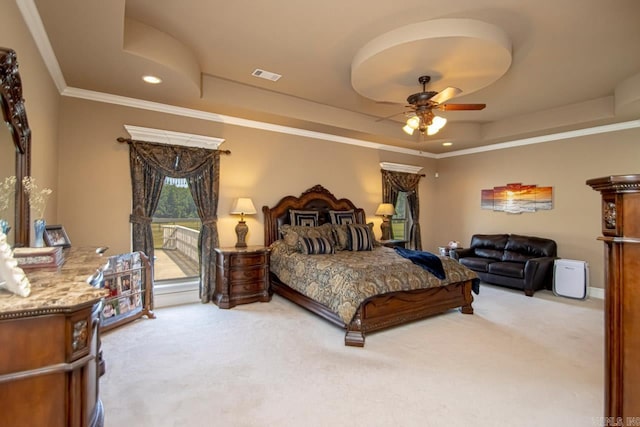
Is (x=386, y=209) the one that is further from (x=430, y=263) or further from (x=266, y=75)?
(x=266, y=75)

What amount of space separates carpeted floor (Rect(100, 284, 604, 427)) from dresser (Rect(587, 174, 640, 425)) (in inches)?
36.3

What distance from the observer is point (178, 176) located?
4.46 metres

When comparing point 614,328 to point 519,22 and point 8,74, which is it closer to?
point 519,22

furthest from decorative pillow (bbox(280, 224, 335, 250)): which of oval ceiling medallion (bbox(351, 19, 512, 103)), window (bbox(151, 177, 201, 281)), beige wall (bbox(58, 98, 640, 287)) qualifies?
oval ceiling medallion (bbox(351, 19, 512, 103))

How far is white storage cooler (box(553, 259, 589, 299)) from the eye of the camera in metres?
4.99

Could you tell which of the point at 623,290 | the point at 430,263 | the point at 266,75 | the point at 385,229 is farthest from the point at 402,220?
the point at 623,290

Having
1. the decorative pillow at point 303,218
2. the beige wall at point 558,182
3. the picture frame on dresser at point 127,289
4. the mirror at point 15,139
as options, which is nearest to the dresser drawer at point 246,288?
the picture frame on dresser at point 127,289

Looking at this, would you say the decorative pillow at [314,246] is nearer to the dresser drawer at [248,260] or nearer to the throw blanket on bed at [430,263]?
the dresser drawer at [248,260]

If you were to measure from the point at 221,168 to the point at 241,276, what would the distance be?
1645 mm

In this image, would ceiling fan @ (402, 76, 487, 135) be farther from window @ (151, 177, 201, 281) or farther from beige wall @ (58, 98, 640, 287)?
window @ (151, 177, 201, 281)

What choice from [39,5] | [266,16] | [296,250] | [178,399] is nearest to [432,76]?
[266,16]

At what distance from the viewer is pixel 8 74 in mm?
1748

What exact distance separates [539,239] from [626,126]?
2140 millimetres

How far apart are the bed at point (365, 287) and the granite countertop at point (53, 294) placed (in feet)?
7.63
